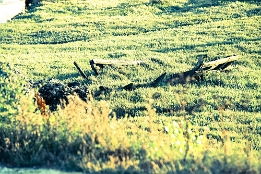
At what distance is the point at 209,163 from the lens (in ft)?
15.8

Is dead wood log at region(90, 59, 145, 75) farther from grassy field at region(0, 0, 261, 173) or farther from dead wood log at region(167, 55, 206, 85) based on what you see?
dead wood log at region(167, 55, 206, 85)

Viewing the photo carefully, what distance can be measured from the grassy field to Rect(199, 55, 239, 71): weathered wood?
0.73 feet

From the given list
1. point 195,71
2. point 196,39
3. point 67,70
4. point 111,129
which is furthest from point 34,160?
point 196,39

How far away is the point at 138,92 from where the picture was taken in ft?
35.3

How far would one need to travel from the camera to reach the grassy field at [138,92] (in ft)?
17.1

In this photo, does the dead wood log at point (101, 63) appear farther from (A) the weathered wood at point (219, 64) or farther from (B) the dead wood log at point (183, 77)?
(A) the weathered wood at point (219, 64)

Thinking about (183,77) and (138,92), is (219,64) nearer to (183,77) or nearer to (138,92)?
(183,77)

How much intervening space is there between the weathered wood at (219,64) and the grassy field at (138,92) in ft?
0.73

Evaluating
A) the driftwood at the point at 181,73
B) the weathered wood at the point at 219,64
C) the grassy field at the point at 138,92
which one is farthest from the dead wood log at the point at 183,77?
the weathered wood at the point at 219,64

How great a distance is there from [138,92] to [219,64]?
270cm

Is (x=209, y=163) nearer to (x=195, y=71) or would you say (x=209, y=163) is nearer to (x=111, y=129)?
(x=111, y=129)

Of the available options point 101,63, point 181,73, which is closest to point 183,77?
point 181,73

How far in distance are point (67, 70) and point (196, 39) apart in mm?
5211

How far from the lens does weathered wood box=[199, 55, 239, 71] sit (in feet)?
39.3
